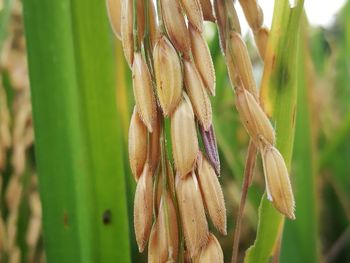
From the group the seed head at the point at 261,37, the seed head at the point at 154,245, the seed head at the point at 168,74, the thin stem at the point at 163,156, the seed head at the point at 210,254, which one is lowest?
the seed head at the point at 210,254

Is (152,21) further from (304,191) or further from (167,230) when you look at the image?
(304,191)

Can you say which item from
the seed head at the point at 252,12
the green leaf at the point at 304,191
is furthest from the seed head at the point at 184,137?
the green leaf at the point at 304,191

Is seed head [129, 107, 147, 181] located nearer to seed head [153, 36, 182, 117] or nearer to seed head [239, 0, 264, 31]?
seed head [153, 36, 182, 117]

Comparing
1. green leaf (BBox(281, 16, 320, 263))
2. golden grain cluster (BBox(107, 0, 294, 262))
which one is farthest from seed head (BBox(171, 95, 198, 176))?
green leaf (BBox(281, 16, 320, 263))

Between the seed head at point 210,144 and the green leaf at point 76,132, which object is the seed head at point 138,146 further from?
the green leaf at point 76,132

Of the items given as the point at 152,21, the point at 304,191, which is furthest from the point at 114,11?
→ the point at 304,191
